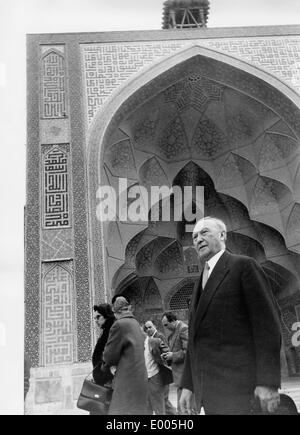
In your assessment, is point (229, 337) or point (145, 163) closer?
point (229, 337)

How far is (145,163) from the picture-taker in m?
7.86

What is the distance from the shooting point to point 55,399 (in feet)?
16.7

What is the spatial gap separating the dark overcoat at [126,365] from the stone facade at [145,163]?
7.26ft

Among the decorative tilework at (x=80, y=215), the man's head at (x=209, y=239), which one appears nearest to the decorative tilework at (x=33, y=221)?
the decorative tilework at (x=80, y=215)

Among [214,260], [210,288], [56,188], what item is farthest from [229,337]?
[56,188]

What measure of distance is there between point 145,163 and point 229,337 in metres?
5.72

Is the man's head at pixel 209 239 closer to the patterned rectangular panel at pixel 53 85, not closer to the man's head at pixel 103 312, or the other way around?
the man's head at pixel 103 312

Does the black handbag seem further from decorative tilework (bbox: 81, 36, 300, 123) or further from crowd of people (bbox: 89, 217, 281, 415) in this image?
decorative tilework (bbox: 81, 36, 300, 123)

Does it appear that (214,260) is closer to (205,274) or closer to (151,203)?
(205,274)

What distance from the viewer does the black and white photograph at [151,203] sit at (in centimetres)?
243

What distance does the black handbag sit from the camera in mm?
3027
